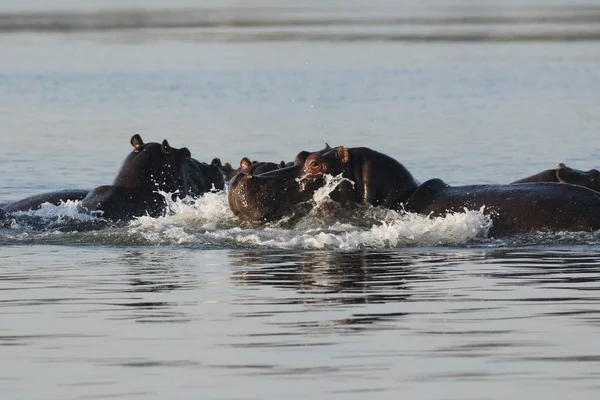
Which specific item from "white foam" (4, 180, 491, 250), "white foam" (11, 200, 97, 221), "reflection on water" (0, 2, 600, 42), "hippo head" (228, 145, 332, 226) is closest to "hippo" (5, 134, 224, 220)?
"white foam" (11, 200, 97, 221)

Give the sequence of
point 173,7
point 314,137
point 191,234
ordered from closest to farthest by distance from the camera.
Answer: point 191,234
point 314,137
point 173,7

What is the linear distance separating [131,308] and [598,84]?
2816cm

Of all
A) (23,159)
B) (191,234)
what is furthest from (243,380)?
(23,159)

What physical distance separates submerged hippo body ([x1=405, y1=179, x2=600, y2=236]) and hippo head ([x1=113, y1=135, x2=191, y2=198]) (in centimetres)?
305

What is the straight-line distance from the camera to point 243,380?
26.4 feet

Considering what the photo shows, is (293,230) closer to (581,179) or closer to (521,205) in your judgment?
(521,205)

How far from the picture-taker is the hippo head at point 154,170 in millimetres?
15883

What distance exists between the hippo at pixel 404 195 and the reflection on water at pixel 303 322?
45cm

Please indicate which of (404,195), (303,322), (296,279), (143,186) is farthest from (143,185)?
(303,322)

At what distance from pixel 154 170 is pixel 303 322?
21.2ft

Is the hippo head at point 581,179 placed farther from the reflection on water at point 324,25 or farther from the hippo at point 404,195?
the reflection on water at point 324,25

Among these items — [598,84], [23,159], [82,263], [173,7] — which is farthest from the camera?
[173,7]

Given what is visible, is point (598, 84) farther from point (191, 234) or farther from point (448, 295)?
point (448, 295)

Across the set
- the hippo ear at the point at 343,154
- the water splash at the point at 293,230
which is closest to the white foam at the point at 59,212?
the water splash at the point at 293,230
